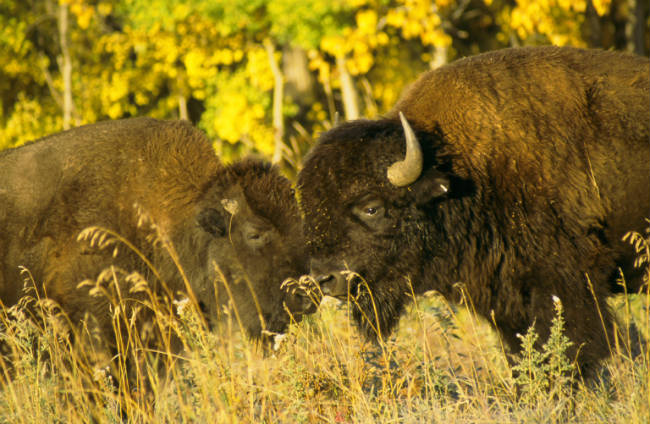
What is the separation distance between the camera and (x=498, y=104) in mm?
4824

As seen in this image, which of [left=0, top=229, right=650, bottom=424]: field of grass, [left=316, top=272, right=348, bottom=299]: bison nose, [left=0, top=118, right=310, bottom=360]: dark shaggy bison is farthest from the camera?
[left=0, top=118, right=310, bottom=360]: dark shaggy bison

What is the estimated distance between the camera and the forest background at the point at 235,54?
18.1 metres

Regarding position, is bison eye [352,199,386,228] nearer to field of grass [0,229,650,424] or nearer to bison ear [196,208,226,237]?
field of grass [0,229,650,424]

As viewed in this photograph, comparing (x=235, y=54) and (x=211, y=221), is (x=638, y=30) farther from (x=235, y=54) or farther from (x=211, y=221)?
(x=211, y=221)

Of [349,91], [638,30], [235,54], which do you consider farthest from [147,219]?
[235,54]

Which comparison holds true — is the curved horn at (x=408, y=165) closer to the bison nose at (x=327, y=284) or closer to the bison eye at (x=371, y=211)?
the bison eye at (x=371, y=211)

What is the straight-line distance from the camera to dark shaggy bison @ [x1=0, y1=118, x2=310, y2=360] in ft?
17.3

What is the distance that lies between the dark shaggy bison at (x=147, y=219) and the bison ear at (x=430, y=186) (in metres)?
1.09

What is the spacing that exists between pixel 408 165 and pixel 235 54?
1790 centimetres

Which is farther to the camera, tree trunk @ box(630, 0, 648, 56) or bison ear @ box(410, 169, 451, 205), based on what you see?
tree trunk @ box(630, 0, 648, 56)

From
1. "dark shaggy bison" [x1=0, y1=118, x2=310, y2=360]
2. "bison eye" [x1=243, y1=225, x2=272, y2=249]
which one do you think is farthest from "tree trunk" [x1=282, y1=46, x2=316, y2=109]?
"bison eye" [x1=243, y1=225, x2=272, y2=249]

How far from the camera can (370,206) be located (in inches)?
188

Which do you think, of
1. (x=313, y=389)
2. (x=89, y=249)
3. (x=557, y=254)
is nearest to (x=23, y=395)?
(x=89, y=249)

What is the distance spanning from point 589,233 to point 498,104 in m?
0.98
